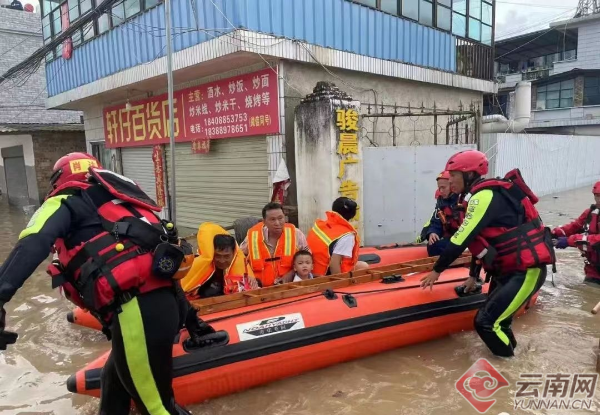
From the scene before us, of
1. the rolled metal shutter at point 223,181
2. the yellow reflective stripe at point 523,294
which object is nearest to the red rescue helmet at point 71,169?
the yellow reflective stripe at point 523,294

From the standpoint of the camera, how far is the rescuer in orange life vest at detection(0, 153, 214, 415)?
1.90 metres

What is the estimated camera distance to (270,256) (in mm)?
3723

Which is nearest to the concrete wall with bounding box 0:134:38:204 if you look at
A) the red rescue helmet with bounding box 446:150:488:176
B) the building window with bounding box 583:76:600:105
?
the red rescue helmet with bounding box 446:150:488:176

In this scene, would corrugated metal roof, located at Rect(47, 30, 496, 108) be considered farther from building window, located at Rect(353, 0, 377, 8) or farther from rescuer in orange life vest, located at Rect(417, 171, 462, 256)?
rescuer in orange life vest, located at Rect(417, 171, 462, 256)

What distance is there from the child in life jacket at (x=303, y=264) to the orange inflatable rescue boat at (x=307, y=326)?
0.20m

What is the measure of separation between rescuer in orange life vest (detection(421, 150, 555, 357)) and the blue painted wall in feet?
13.3

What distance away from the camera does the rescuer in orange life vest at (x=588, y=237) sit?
4.41m

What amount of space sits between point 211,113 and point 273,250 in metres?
4.34

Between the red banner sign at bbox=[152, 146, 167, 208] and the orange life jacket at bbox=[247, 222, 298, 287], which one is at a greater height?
the red banner sign at bbox=[152, 146, 167, 208]

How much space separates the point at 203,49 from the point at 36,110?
42.5ft

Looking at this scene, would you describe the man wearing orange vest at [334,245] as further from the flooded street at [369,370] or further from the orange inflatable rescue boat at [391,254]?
the flooded street at [369,370]

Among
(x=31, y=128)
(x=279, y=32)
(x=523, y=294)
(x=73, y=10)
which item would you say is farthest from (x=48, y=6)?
(x=523, y=294)

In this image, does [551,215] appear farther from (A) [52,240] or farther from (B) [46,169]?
(B) [46,169]

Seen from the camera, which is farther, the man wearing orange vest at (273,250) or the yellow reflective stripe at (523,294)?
the man wearing orange vest at (273,250)
